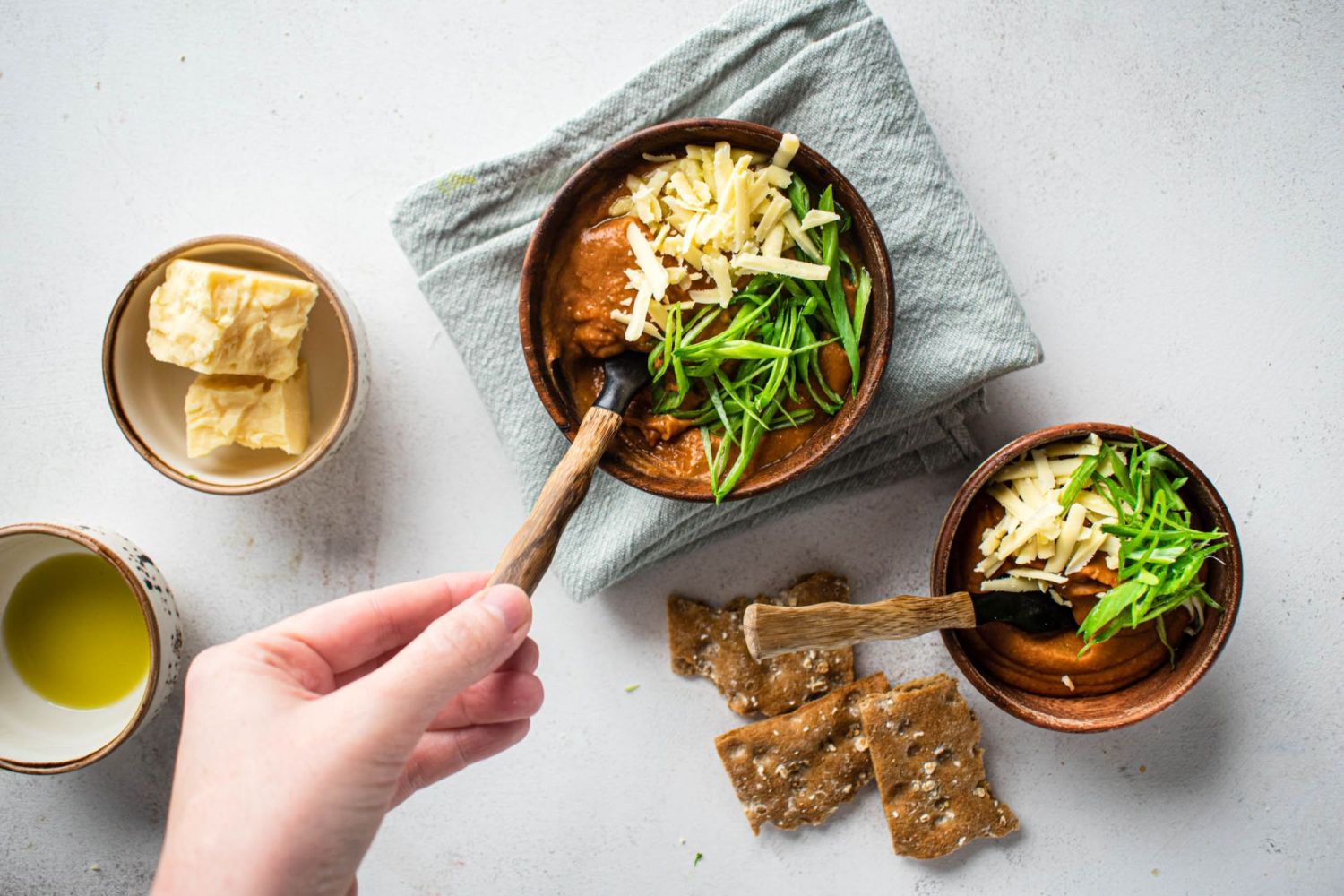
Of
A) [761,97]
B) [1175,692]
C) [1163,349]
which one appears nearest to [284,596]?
[761,97]

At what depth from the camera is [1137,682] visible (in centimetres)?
199

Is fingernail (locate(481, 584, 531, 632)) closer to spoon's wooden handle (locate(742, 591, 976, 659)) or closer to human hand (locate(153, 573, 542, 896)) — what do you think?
human hand (locate(153, 573, 542, 896))

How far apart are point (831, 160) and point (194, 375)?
56.7 inches

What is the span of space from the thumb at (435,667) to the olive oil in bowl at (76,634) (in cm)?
101

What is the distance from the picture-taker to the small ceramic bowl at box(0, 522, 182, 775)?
6.59 feet

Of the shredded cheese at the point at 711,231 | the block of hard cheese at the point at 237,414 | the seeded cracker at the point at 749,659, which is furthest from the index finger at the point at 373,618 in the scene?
the shredded cheese at the point at 711,231

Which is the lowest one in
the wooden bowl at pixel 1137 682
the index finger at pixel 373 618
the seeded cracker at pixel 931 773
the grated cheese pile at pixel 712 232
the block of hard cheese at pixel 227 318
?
the seeded cracker at pixel 931 773

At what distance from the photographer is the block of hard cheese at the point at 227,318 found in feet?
6.25

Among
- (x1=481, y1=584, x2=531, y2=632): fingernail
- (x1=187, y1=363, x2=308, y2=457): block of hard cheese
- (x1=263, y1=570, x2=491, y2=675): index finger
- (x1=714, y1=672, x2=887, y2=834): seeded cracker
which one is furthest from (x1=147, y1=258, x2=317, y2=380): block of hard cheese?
(x1=714, y1=672, x2=887, y2=834): seeded cracker

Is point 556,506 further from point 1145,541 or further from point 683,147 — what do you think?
point 1145,541

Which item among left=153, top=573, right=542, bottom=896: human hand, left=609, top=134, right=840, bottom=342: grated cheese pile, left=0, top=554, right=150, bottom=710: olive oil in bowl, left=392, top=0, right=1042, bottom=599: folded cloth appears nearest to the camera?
left=153, top=573, right=542, bottom=896: human hand

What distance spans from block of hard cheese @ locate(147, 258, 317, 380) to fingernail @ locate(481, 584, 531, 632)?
85cm

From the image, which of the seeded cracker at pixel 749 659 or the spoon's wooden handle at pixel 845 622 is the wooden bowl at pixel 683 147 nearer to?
the spoon's wooden handle at pixel 845 622

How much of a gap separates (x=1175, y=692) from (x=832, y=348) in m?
0.99
